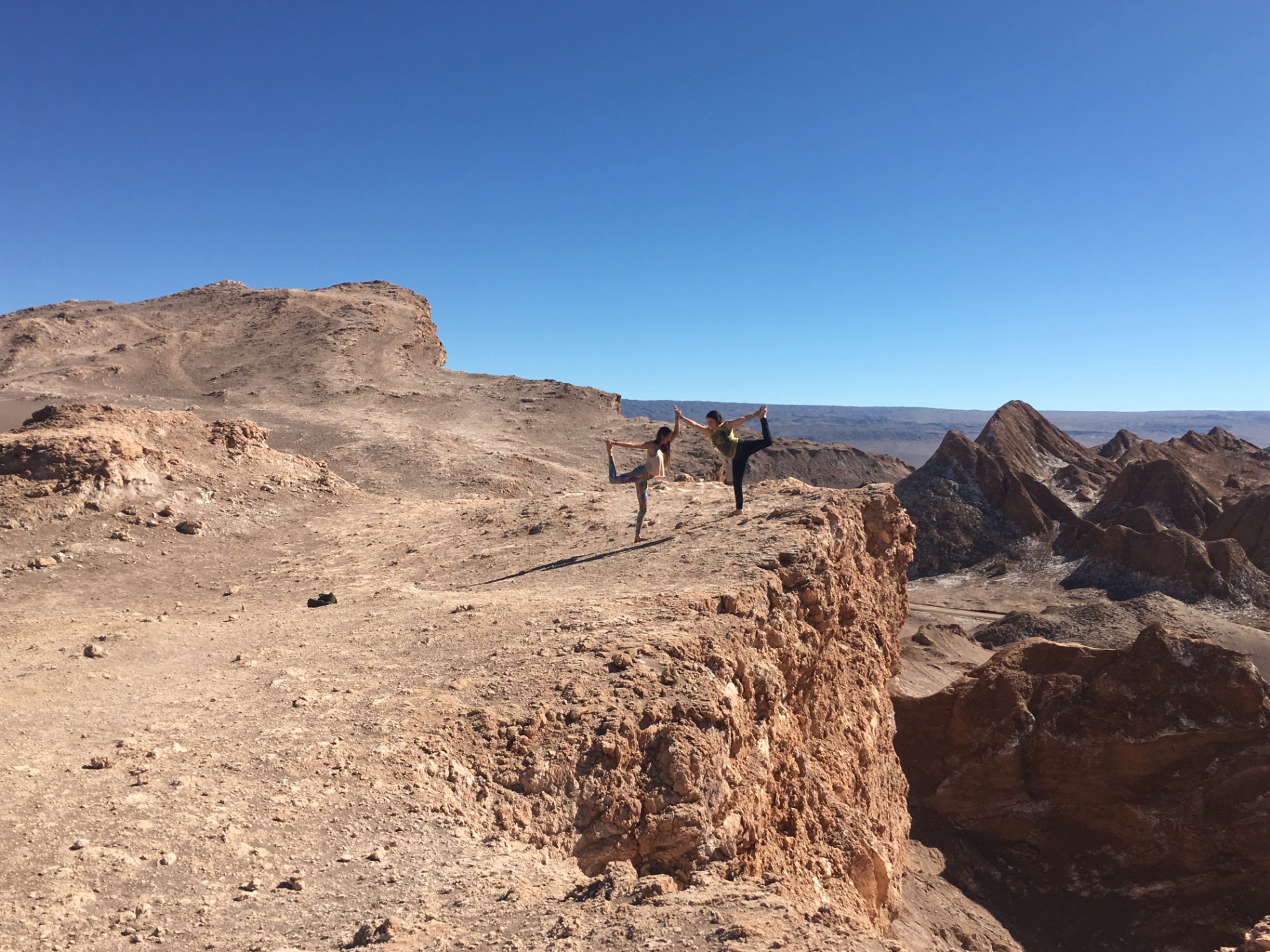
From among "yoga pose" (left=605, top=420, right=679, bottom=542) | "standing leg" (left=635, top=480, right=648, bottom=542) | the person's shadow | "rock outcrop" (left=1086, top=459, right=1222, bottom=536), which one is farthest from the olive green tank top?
"rock outcrop" (left=1086, top=459, right=1222, bottom=536)

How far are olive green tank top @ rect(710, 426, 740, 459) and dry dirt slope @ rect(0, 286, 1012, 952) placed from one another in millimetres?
871

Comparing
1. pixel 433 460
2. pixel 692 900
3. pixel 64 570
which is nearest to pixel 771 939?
pixel 692 900

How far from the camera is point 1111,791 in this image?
513 inches

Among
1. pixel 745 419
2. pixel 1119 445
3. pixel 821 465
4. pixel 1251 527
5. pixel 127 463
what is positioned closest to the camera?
pixel 745 419

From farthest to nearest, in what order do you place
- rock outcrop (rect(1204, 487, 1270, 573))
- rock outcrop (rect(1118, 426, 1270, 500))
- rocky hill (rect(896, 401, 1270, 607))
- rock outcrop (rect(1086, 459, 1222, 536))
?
rock outcrop (rect(1118, 426, 1270, 500)) < rock outcrop (rect(1086, 459, 1222, 536)) < rock outcrop (rect(1204, 487, 1270, 573)) < rocky hill (rect(896, 401, 1270, 607))

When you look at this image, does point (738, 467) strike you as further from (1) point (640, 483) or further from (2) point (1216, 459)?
(2) point (1216, 459)

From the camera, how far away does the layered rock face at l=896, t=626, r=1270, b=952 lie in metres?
11.9

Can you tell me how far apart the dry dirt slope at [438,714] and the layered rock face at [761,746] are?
0.09ft

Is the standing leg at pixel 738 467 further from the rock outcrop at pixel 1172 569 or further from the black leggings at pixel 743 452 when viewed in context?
the rock outcrop at pixel 1172 569

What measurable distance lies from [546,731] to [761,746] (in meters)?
2.27

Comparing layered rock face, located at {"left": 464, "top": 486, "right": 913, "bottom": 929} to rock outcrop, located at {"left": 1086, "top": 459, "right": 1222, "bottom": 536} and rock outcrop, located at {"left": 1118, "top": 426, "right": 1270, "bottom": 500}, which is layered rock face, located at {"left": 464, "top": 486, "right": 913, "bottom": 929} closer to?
rock outcrop, located at {"left": 1086, "top": 459, "right": 1222, "bottom": 536}

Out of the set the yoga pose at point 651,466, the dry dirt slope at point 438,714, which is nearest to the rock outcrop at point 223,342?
the dry dirt slope at point 438,714

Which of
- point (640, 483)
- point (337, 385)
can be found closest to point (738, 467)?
point (640, 483)

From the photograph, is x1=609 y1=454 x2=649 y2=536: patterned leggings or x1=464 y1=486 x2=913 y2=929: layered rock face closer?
x1=464 y1=486 x2=913 y2=929: layered rock face
